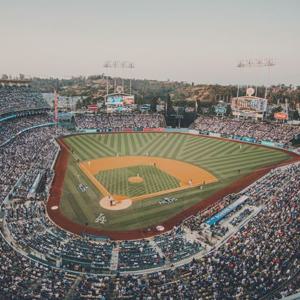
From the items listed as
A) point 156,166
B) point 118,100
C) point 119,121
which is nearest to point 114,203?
point 156,166

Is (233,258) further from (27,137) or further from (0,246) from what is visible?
(27,137)

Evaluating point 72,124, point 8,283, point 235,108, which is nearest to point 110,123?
point 72,124

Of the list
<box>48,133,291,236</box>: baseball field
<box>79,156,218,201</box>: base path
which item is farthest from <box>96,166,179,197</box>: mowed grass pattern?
<box>79,156,218,201</box>: base path

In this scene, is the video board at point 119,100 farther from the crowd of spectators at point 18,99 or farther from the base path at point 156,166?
the base path at point 156,166

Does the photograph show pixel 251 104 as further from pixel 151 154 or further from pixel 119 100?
pixel 119 100

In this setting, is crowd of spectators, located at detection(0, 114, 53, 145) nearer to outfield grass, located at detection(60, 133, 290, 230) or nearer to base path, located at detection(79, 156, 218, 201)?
outfield grass, located at detection(60, 133, 290, 230)

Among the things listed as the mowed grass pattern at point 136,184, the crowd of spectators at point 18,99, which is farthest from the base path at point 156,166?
the crowd of spectators at point 18,99
